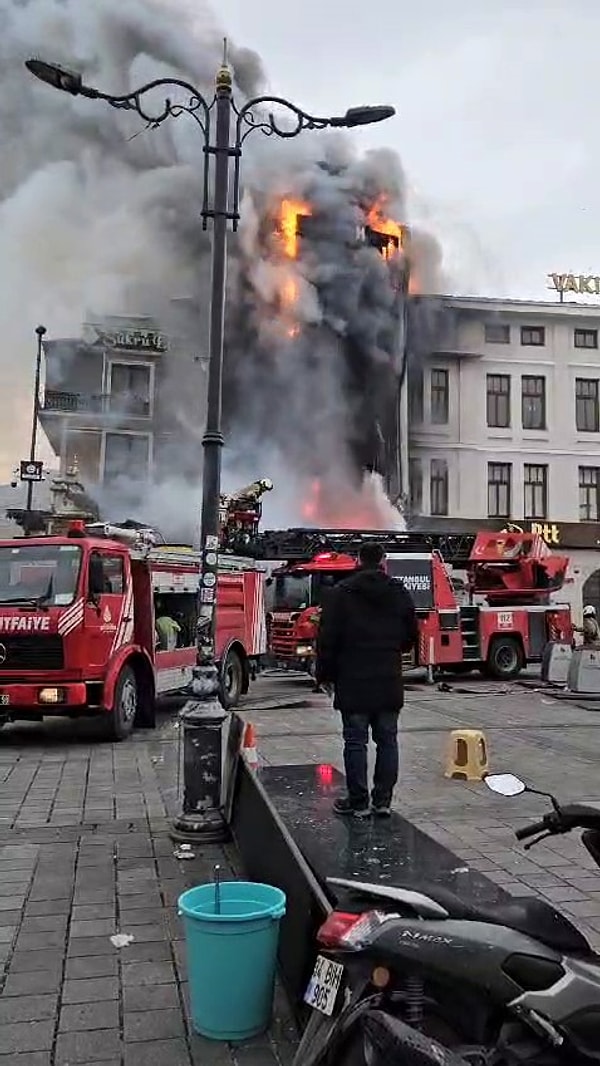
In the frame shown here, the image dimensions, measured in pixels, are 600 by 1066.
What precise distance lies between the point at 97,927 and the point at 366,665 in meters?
2.07

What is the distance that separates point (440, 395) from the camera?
39.2 meters

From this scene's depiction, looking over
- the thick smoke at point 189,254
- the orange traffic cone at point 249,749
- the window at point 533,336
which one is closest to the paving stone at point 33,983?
the orange traffic cone at point 249,749

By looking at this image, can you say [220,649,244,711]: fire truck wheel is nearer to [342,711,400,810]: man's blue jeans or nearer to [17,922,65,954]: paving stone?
[342,711,400,810]: man's blue jeans

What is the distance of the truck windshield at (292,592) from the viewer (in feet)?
63.8

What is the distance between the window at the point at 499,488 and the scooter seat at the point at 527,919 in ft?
121

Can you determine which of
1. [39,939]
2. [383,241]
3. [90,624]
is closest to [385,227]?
[383,241]

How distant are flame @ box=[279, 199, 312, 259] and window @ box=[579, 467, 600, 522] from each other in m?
15.4

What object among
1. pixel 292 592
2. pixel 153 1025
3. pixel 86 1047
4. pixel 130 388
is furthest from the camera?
pixel 130 388

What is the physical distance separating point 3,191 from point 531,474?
24.4 m

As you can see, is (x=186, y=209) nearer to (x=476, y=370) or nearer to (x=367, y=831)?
(x=476, y=370)

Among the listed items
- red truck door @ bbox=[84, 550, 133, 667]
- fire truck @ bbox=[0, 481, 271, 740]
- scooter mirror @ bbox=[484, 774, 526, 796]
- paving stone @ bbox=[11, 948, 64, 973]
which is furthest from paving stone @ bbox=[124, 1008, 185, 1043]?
red truck door @ bbox=[84, 550, 133, 667]

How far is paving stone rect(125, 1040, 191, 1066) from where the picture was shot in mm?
3287

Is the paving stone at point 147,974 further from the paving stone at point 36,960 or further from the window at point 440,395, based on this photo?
the window at point 440,395

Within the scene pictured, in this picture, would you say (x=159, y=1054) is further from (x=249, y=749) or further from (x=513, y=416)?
(x=513, y=416)
